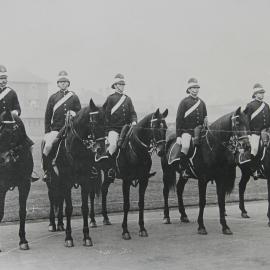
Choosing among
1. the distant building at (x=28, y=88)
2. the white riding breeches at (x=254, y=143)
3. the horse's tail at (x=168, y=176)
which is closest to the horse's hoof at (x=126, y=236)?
the horse's tail at (x=168, y=176)

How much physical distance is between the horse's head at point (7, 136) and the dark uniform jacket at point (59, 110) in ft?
6.08

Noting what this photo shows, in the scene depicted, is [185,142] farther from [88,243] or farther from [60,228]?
[60,228]

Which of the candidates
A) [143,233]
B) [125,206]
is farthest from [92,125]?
[143,233]

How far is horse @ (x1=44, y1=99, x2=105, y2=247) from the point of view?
327 inches

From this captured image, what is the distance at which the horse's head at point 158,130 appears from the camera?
916cm

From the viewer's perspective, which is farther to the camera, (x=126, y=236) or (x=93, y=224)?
(x=93, y=224)

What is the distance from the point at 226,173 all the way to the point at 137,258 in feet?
10.1

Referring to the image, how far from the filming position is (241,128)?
30.1 feet

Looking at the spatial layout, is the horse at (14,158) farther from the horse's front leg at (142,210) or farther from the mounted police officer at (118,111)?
the horse's front leg at (142,210)

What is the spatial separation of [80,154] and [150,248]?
7.23ft

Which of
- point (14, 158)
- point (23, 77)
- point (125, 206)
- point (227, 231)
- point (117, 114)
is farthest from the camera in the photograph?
point (23, 77)

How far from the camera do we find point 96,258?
8.00 metres

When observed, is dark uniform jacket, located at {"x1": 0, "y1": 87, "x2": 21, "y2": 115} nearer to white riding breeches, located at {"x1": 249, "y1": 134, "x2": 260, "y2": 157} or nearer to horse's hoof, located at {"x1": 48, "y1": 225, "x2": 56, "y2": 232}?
horse's hoof, located at {"x1": 48, "y1": 225, "x2": 56, "y2": 232}

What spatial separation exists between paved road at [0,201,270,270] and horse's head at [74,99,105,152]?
77.0 inches
